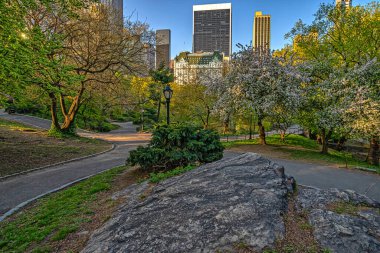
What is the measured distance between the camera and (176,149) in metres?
8.55

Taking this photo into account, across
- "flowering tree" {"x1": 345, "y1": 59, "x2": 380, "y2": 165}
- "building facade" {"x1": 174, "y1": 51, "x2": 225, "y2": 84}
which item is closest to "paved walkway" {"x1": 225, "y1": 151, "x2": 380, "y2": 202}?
"flowering tree" {"x1": 345, "y1": 59, "x2": 380, "y2": 165}

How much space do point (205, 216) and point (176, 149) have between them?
4749 mm

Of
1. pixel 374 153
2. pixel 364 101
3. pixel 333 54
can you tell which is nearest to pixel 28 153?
pixel 364 101

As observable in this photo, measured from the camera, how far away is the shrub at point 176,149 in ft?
27.2

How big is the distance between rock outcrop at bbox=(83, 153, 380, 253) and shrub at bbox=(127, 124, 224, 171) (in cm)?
272

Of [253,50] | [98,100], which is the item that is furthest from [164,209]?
[98,100]

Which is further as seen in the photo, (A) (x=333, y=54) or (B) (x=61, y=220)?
(A) (x=333, y=54)

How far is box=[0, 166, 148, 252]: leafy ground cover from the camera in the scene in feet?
14.1

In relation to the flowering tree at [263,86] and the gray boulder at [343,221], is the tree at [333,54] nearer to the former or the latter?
the flowering tree at [263,86]

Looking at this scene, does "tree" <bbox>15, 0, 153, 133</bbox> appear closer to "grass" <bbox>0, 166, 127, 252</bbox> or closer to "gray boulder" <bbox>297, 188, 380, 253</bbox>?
"grass" <bbox>0, 166, 127, 252</bbox>

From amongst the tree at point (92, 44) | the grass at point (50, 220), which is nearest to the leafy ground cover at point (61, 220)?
the grass at point (50, 220)

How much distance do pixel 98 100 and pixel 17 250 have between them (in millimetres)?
25814

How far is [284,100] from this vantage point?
14273 mm

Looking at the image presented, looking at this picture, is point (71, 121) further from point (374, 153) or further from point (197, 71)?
point (374, 153)
